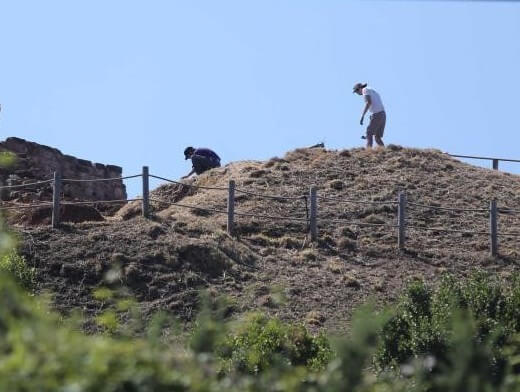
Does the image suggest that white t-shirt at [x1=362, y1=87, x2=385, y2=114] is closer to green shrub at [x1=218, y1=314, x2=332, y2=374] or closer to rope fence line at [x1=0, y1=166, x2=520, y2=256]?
rope fence line at [x1=0, y1=166, x2=520, y2=256]

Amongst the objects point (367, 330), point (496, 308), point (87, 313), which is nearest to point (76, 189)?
point (87, 313)

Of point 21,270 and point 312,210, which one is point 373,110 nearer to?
point 312,210

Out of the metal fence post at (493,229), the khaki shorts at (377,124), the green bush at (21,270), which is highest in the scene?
the khaki shorts at (377,124)

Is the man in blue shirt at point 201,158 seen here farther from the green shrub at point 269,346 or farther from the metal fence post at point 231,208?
the green shrub at point 269,346

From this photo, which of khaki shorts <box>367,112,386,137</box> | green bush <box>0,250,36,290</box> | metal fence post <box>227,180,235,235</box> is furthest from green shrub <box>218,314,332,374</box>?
khaki shorts <box>367,112,386,137</box>

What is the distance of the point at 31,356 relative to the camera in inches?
236

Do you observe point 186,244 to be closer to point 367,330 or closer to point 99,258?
point 99,258

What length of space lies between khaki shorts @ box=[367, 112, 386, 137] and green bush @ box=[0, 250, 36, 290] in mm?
10544

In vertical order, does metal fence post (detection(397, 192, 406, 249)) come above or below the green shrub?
above

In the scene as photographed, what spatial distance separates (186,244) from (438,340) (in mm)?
5555

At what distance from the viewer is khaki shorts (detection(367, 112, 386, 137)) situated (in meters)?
27.2

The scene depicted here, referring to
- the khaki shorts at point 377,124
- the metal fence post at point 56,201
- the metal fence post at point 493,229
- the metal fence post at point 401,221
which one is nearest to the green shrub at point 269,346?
the metal fence post at point 56,201

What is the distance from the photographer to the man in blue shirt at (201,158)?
28.7 metres

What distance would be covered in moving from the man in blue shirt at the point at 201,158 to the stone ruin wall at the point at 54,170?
159 centimetres
